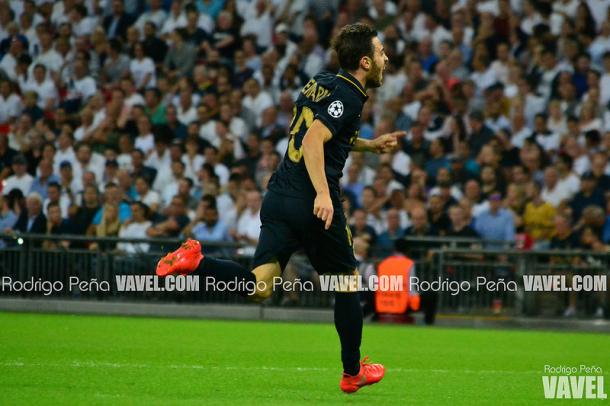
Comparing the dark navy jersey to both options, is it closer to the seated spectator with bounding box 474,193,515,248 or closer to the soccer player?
the soccer player

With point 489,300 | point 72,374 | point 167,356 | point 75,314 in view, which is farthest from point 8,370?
point 489,300

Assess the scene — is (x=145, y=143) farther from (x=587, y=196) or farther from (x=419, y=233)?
(x=587, y=196)

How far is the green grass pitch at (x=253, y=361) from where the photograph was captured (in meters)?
7.85

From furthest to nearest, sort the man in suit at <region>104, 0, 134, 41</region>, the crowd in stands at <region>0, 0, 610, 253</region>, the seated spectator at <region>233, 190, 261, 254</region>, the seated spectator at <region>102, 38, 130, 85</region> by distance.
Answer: the man in suit at <region>104, 0, 134, 41</region>
the seated spectator at <region>102, 38, 130, 85</region>
the seated spectator at <region>233, 190, 261, 254</region>
the crowd in stands at <region>0, 0, 610, 253</region>

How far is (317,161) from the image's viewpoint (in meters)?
7.63

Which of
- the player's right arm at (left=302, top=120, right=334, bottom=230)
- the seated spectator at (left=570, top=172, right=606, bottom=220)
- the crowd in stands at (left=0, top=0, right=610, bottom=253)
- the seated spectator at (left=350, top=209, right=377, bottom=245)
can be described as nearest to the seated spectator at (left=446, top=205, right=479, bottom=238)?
the crowd in stands at (left=0, top=0, right=610, bottom=253)

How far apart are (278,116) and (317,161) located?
1281 centimetres

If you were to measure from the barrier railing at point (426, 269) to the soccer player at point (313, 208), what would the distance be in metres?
8.48

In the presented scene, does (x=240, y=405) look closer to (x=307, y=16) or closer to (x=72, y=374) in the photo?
(x=72, y=374)

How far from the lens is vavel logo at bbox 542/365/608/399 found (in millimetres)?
8242

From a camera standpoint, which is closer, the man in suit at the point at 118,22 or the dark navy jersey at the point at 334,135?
the dark navy jersey at the point at 334,135

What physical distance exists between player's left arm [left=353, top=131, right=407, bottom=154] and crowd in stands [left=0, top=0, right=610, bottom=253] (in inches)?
336

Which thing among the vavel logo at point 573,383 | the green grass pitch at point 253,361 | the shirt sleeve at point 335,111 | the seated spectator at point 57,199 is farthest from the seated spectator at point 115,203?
the shirt sleeve at point 335,111

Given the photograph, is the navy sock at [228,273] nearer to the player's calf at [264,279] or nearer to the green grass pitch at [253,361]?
the player's calf at [264,279]
